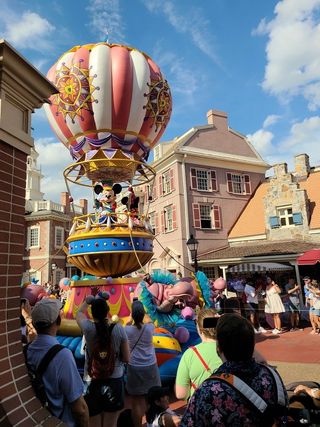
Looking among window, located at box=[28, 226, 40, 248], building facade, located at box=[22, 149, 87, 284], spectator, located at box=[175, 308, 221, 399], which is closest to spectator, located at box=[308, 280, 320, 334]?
spectator, located at box=[175, 308, 221, 399]

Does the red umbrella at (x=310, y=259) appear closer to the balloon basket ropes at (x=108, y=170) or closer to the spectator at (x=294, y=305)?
the spectator at (x=294, y=305)

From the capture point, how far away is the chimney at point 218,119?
25.4m

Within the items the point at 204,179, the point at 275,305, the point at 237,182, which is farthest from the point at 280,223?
the point at 275,305

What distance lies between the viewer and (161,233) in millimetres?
24344

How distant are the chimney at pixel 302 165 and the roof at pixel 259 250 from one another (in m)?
5.66

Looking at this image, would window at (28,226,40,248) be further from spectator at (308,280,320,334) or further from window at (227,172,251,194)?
spectator at (308,280,320,334)

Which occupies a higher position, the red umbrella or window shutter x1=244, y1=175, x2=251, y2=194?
window shutter x1=244, y1=175, x2=251, y2=194

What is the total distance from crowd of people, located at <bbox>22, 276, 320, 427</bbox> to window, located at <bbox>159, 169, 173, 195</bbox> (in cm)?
1952

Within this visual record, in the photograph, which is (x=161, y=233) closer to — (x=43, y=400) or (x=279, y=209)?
(x=279, y=209)

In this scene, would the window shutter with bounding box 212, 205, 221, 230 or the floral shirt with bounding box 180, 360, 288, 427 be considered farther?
the window shutter with bounding box 212, 205, 221, 230

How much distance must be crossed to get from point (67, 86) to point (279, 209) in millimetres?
16484

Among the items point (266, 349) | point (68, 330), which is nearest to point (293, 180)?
point (266, 349)

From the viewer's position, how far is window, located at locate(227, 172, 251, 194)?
24.7 m

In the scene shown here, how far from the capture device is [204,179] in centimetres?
2389
